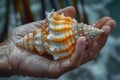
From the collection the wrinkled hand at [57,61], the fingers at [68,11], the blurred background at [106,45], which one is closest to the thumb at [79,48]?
the wrinkled hand at [57,61]

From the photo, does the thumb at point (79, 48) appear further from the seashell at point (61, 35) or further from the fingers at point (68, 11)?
the fingers at point (68, 11)

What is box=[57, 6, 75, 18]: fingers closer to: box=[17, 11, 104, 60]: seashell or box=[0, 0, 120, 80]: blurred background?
A: box=[17, 11, 104, 60]: seashell

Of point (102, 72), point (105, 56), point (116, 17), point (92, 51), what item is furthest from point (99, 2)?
point (92, 51)

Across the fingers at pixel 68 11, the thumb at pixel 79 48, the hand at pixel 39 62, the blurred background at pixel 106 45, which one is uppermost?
the fingers at pixel 68 11

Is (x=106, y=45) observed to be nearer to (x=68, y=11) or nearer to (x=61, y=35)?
(x=68, y=11)

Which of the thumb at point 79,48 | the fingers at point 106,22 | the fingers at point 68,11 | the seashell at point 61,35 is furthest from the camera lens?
the fingers at point 68,11

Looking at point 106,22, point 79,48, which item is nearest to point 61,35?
point 79,48

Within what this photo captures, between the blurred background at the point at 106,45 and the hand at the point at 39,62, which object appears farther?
the blurred background at the point at 106,45

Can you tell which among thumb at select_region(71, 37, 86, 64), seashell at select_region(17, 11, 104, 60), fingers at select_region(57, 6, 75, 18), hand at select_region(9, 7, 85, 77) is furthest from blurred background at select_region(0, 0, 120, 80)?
thumb at select_region(71, 37, 86, 64)
